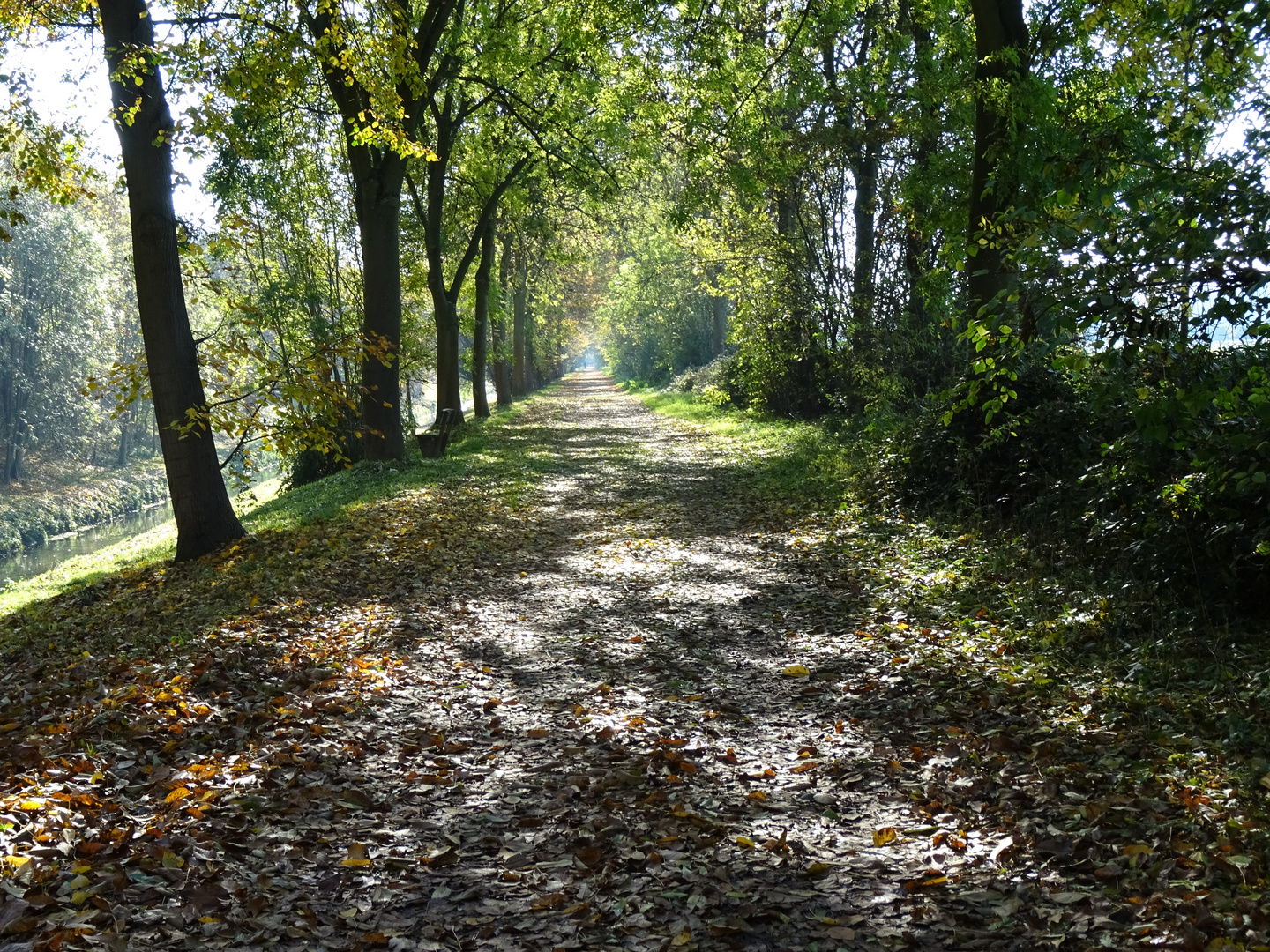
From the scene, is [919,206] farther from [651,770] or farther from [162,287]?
[651,770]

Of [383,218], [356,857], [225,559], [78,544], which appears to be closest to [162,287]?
[225,559]

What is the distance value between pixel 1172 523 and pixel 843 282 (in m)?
13.8

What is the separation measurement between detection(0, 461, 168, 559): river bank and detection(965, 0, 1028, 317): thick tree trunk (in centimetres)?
3305

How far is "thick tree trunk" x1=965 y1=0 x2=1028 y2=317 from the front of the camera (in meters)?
9.84

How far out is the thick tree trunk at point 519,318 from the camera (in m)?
37.7

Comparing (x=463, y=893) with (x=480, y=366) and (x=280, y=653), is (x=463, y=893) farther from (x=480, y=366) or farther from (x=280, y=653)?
(x=480, y=366)

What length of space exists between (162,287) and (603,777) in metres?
8.47

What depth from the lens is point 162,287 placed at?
10320 millimetres

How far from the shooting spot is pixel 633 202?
36.0 metres

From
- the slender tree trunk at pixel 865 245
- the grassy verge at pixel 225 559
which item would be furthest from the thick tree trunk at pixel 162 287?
the slender tree trunk at pixel 865 245

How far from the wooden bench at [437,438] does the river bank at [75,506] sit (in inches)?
790

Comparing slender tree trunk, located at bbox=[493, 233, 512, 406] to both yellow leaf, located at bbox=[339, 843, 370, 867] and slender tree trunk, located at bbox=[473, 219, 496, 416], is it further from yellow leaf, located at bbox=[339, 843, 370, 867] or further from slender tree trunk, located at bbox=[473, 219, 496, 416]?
yellow leaf, located at bbox=[339, 843, 370, 867]

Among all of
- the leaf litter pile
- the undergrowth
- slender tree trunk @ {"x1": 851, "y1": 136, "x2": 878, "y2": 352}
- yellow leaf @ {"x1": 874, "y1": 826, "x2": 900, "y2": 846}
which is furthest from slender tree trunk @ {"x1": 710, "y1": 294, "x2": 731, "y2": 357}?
yellow leaf @ {"x1": 874, "y1": 826, "x2": 900, "y2": 846}

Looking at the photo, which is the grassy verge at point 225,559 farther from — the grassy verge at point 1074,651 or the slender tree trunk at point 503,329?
the slender tree trunk at point 503,329
